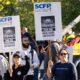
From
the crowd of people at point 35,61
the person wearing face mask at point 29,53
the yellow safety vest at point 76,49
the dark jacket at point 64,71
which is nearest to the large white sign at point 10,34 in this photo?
the crowd of people at point 35,61

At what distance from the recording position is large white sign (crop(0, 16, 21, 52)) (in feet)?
40.0

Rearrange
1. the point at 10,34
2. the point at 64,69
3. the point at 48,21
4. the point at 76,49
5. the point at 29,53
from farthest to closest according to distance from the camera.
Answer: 1. the point at 76,49
2. the point at 29,53
3. the point at 10,34
4. the point at 48,21
5. the point at 64,69

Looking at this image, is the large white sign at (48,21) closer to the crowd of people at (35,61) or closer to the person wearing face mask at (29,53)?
the crowd of people at (35,61)

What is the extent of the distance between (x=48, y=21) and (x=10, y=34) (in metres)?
1.03

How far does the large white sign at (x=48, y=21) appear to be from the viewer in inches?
466

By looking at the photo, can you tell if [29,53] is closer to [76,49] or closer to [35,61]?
[35,61]

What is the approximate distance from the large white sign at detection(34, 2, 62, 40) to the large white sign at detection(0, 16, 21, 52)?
55 centimetres

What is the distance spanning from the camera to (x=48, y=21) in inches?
469

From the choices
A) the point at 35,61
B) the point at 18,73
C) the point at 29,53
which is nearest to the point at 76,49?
the point at 35,61

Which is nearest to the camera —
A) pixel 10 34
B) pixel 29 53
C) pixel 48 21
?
pixel 48 21

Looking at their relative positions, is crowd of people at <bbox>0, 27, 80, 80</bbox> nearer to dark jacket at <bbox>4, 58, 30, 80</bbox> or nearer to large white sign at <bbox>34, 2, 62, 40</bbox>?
dark jacket at <bbox>4, 58, 30, 80</bbox>

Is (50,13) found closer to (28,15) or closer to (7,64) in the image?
(7,64)

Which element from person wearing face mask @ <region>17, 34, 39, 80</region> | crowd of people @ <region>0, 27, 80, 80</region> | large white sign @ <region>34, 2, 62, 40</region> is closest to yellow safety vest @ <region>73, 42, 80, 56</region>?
crowd of people @ <region>0, 27, 80, 80</region>

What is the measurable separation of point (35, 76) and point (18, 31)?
5.47 feet
